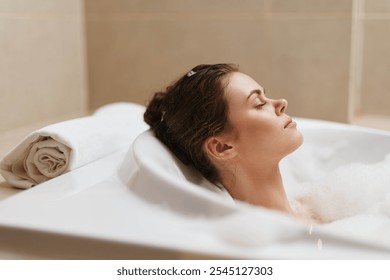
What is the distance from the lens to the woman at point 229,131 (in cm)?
128

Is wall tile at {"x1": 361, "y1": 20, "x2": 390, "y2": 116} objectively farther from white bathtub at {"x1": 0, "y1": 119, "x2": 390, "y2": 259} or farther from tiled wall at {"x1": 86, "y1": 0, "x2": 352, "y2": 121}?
white bathtub at {"x1": 0, "y1": 119, "x2": 390, "y2": 259}

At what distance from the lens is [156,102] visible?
138 centimetres

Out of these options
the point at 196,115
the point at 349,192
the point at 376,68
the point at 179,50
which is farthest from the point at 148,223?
the point at 376,68

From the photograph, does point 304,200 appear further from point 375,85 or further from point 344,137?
point 375,85

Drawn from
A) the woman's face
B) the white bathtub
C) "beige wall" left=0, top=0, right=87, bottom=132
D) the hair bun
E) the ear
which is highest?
"beige wall" left=0, top=0, right=87, bottom=132

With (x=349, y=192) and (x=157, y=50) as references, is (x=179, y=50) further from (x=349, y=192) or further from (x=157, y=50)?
(x=349, y=192)

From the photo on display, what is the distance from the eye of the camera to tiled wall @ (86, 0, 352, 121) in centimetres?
208

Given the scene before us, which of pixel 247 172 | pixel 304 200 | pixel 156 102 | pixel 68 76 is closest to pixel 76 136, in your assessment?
pixel 156 102

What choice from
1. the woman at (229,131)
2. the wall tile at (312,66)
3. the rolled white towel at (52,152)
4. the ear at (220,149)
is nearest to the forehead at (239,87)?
the woman at (229,131)

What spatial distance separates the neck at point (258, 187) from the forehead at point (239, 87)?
182mm

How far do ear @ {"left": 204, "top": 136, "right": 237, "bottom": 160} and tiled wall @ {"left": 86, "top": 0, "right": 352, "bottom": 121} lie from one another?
933mm

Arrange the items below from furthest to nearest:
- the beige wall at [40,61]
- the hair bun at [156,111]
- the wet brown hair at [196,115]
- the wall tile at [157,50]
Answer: the wall tile at [157,50], the beige wall at [40,61], the hair bun at [156,111], the wet brown hair at [196,115]

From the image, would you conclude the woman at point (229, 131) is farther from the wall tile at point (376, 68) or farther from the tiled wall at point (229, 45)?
the wall tile at point (376, 68)

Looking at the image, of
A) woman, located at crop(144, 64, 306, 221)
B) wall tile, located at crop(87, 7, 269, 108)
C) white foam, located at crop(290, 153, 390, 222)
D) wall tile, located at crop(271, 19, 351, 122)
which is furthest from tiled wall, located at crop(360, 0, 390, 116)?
woman, located at crop(144, 64, 306, 221)
